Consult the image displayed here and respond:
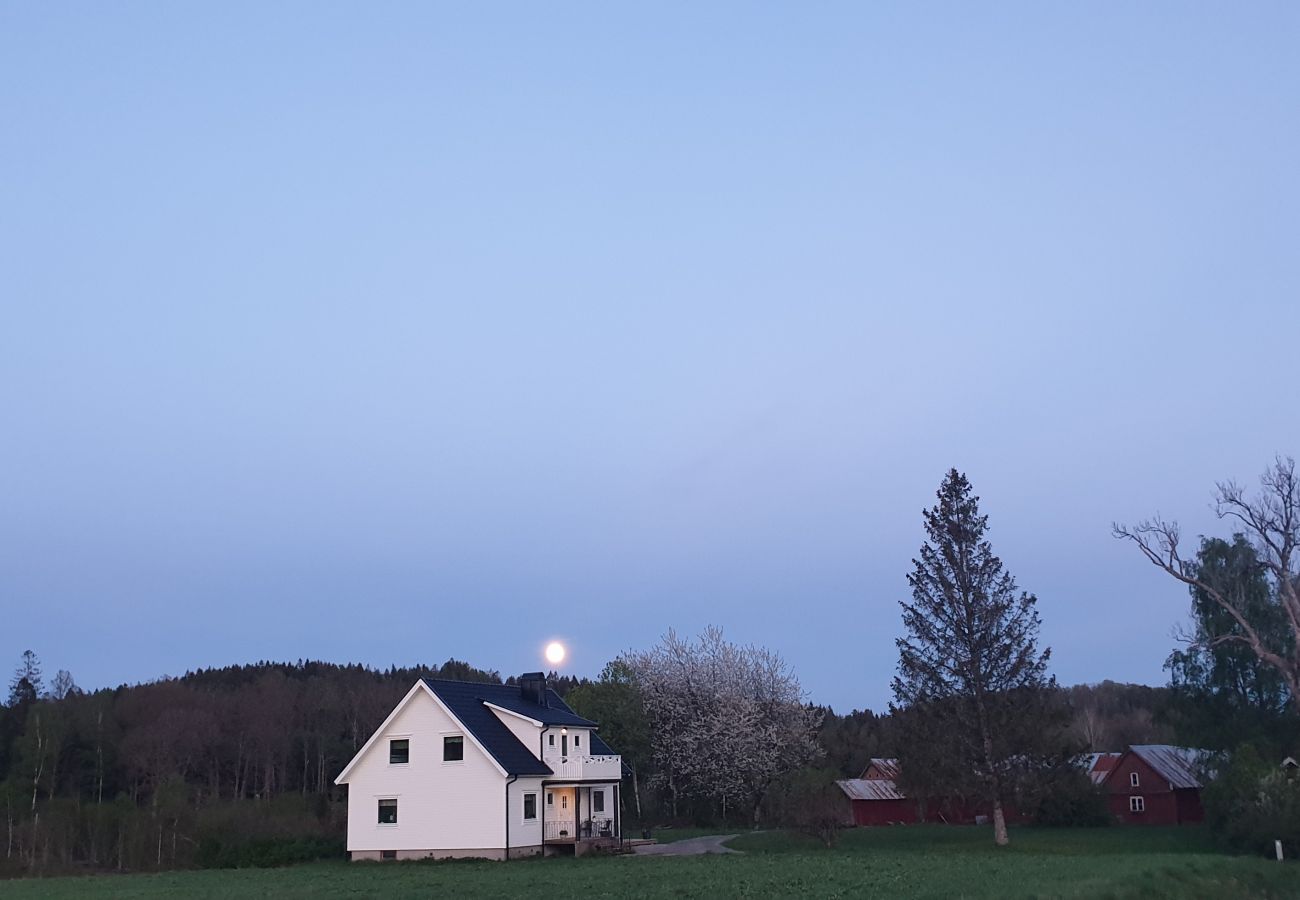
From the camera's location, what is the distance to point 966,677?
41.5 meters

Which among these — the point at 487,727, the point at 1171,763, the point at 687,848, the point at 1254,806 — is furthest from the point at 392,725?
the point at 1171,763

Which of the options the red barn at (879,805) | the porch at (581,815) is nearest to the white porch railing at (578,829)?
the porch at (581,815)

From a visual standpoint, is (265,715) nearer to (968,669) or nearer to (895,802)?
(895,802)

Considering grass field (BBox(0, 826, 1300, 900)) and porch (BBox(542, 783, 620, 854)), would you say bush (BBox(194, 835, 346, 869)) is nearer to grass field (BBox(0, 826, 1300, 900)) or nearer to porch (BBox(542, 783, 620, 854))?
grass field (BBox(0, 826, 1300, 900))

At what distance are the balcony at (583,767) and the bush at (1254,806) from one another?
2352 cm

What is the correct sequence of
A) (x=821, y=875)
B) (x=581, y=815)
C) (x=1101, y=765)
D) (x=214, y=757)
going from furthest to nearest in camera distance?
(x=214, y=757) < (x=1101, y=765) < (x=581, y=815) < (x=821, y=875)

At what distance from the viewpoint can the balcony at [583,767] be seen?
46.9 m

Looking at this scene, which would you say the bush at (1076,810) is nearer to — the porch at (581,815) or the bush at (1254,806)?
the bush at (1254,806)

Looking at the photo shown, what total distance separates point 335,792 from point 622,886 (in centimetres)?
5237

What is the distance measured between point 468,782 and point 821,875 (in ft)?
60.8

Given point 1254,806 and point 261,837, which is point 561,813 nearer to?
point 261,837

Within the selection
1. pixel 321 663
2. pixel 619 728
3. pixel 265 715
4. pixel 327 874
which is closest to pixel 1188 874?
pixel 327 874

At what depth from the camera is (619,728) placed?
66.0 m

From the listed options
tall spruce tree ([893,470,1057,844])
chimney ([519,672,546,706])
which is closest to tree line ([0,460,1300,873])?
tall spruce tree ([893,470,1057,844])
